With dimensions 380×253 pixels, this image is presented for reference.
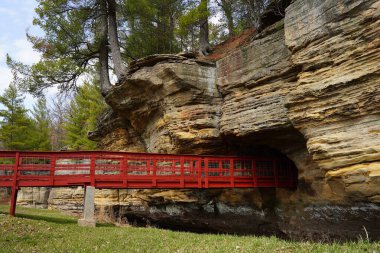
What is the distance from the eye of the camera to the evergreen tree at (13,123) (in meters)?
31.0

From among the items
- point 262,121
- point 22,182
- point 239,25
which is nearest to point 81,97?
point 239,25

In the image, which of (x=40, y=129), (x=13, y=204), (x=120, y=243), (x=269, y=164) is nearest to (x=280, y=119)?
(x=269, y=164)

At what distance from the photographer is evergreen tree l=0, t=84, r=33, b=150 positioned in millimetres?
30987

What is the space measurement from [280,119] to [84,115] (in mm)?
25765

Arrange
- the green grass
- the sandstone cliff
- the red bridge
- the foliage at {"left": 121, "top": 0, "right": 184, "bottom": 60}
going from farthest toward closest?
the foliage at {"left": 121, "top": 0, "right": 184, "bottom": 60}
the red bridge
the sandstone cliff
the green grass

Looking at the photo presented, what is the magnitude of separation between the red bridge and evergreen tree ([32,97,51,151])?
19.6m

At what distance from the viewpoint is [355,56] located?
31.4 feet

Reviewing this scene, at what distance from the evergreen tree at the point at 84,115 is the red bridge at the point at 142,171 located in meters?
17.7

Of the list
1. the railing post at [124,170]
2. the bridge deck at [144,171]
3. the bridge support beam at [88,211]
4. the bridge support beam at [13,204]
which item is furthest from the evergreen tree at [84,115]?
the bridge support beam at [88,211]

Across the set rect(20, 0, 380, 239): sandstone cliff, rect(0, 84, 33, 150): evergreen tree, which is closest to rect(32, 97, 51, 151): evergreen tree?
rect(0, 84, 33, 150): evergreen tree

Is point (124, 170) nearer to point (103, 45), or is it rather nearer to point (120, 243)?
point (120, 243)

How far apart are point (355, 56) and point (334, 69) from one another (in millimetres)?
766

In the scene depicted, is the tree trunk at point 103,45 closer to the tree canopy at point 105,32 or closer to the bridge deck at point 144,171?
the tree canopy at point 105,32

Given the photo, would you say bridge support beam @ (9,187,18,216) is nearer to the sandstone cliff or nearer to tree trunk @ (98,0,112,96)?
the sandstone cliff
